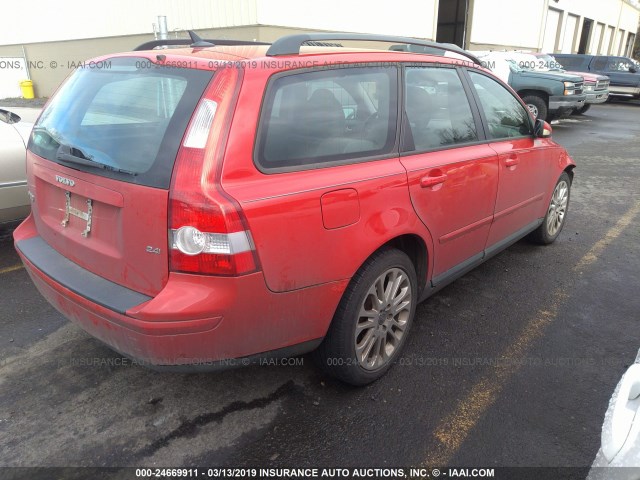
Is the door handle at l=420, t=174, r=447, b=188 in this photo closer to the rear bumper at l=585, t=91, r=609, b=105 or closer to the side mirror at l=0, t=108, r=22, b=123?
the side mirror at l=0, t=108, r=22, b=123

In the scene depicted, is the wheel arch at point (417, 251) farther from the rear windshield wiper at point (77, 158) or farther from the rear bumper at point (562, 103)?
the rear bumper at point (562, 103)

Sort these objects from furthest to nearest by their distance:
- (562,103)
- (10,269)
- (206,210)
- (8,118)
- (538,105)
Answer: (538,105) < (562,103) < (8,118) < (10,269) < (206,210)

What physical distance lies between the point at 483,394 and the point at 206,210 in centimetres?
→ 179

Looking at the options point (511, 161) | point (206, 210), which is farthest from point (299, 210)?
point (511, 161)

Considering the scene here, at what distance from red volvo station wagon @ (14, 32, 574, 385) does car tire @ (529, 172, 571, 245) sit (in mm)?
1894

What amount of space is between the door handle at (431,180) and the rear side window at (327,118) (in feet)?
0.86

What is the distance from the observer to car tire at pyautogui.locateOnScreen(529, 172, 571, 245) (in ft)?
15.1

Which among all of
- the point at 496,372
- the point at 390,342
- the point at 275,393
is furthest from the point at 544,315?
the point at 275,393

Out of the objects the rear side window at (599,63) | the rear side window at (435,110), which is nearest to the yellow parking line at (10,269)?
the rear side window at (435,110)

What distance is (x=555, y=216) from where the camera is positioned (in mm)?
4762

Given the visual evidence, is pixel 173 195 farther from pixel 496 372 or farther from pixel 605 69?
pixel 605 69

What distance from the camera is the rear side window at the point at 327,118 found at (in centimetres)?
219

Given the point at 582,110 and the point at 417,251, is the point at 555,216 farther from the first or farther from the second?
the point at 582,110

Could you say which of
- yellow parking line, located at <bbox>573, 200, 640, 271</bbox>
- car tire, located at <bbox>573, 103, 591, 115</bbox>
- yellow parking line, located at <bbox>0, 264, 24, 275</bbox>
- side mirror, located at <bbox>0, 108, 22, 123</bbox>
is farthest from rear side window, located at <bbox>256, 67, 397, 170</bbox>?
car tire, located at <bbox>573, 103, 591, 115</bbox>
